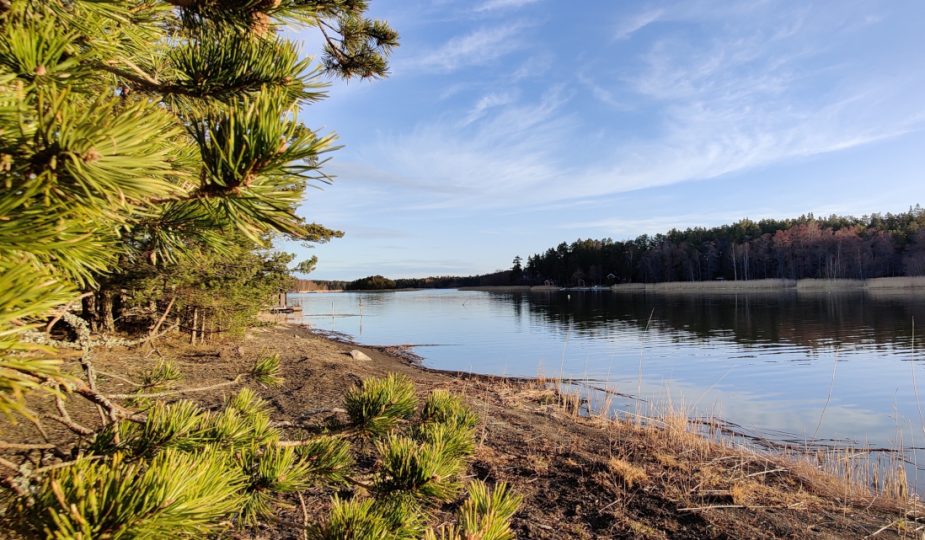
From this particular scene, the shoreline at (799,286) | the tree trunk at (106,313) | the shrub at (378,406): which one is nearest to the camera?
the shrub at (378,406)

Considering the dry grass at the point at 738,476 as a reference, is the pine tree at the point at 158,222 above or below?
above

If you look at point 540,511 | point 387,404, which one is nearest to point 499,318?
point 540,511

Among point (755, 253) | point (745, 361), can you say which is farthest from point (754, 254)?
point (745, 361)

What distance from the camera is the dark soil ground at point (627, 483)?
4.51 meters

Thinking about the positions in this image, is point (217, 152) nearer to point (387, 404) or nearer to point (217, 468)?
point (217, 468)

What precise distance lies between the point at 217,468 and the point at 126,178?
61cm

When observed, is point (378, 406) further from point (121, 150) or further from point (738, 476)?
point (738, 476)

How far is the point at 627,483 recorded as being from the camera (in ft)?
17.8

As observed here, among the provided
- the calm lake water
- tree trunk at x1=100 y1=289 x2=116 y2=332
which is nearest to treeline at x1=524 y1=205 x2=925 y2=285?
the calm lake water

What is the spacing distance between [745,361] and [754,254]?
93645 millimetres

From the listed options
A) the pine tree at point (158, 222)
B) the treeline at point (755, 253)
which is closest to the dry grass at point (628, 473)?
the pine tree at point (158, 222)

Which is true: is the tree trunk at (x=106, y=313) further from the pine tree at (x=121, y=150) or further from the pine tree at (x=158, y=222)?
the pine tree at (x=121, y=150)

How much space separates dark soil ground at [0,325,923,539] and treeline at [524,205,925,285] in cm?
9728

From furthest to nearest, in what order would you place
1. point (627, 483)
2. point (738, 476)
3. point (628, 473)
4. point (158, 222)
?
point (738, 476), point (628, 473), point (627, 483), point (158, 222)
